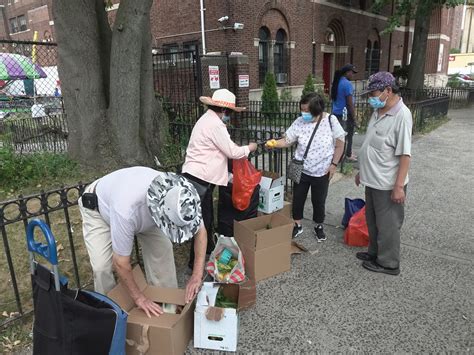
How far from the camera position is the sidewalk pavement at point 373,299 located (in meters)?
2.75

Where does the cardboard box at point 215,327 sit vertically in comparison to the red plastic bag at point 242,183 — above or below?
below

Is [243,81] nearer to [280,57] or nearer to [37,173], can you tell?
[280,57]

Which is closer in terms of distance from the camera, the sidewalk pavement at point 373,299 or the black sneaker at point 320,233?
the sidewalk pavement at point 373,299

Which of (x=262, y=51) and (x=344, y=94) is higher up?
(x=262, y=51)

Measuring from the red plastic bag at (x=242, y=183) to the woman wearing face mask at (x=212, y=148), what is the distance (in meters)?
A: 0.14

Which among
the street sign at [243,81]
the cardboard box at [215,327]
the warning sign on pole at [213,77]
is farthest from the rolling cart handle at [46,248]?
the street sign at [243,81]

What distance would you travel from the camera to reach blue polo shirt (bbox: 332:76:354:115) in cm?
695

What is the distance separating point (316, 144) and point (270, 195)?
0.71m

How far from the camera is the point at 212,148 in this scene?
348 centimetres

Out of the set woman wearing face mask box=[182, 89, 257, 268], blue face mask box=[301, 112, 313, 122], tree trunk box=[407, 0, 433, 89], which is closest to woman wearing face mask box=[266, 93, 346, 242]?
blue face mask box=[301, 112, 313, 122]

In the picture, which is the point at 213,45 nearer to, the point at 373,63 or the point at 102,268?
the point at 102,268

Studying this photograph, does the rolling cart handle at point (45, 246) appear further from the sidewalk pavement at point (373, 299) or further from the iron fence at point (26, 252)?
the sidewalk pavement at point (373, 299)

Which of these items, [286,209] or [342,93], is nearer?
[286,209]

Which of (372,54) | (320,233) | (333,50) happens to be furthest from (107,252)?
(372,54)
